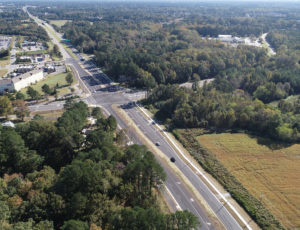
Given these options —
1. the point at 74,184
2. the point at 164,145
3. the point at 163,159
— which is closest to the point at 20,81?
the point at 164,145

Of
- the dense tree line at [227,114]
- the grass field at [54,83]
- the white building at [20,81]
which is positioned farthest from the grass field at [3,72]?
the dense tree line at [227,114]

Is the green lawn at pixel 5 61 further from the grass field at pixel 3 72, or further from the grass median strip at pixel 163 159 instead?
the grass median strip at pixel 163 159

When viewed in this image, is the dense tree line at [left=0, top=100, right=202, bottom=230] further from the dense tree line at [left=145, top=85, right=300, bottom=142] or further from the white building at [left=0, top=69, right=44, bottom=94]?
the white building at [left=0, top=69, right=44, bottom=94]

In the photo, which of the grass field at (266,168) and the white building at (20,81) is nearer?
the grass field at (266,168)

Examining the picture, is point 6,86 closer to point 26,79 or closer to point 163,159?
point 26,79

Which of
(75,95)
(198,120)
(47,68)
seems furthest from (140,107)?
(47,68)

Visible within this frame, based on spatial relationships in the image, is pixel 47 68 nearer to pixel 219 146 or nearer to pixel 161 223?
pixel 219 146
